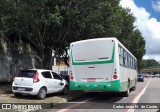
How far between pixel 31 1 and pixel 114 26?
7.69 m

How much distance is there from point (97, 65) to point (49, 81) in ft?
9.79

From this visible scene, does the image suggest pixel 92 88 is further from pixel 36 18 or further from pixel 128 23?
pixel 128 23

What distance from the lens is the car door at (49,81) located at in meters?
16.8

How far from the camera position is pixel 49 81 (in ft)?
56.2

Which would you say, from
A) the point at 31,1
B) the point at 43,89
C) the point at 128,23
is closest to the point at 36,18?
the point at 31,1

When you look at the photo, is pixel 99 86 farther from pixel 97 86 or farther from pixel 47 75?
pixel 47 75

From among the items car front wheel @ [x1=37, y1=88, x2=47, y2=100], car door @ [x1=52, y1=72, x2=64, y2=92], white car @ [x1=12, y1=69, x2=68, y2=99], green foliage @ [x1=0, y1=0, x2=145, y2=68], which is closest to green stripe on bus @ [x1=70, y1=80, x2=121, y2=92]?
white car @ [x1=12, y1=69, x2=68, y2=99]

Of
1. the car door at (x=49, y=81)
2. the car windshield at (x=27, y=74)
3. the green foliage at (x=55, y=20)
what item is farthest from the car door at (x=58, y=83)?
the green foliage at (x=55, y=20)

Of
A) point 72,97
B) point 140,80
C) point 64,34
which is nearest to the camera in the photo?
point 72,97

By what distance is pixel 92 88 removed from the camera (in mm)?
16109

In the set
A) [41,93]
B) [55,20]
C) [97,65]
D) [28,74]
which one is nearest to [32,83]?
[28,74]

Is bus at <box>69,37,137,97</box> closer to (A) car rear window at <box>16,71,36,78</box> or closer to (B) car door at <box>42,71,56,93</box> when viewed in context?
(B) car door at <box>42,71,56,93</box>

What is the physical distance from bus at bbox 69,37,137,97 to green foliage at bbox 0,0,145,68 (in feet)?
16.7

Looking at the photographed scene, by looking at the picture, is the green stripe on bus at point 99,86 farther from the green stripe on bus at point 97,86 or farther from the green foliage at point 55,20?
the green foliage at point 55,20
